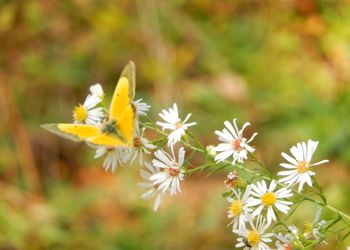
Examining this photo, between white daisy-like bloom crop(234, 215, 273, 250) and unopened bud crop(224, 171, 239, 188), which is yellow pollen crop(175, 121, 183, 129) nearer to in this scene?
unopened bud crop(224, 171, 239, 188)

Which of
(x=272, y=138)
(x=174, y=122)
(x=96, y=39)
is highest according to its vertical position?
(x=96, y=39)

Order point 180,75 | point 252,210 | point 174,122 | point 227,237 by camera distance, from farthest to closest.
Answer: point 180,75 < point 227,237 < point 174,122 < point 252,210

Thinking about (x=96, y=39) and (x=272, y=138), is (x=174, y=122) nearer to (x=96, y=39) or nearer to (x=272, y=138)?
(x=272, y=138)

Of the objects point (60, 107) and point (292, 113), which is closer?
point (292, 113)

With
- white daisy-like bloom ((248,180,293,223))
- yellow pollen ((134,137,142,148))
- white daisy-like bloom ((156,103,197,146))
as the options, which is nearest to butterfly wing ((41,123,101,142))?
yellow pollen ((134,137,142,148))

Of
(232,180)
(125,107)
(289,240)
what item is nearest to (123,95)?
(125,107)

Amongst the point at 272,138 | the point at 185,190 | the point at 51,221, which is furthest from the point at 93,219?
the point at 272,138

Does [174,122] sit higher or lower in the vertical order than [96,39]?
lower

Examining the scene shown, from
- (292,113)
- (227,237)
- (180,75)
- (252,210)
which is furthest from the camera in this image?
(180,75)
